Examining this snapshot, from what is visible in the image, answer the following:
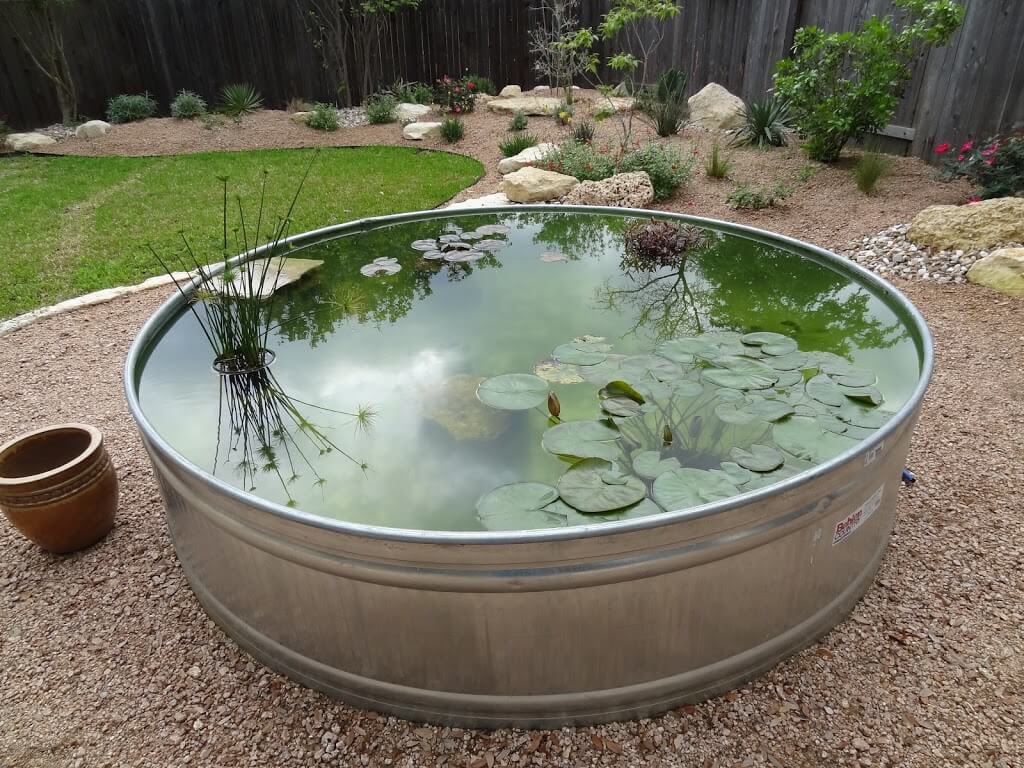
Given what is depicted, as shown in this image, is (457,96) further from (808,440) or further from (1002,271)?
(808,440)

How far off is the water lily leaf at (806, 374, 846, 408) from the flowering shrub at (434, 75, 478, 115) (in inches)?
305

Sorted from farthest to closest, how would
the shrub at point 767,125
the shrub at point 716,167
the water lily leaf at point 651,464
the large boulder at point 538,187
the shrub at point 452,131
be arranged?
the shrub at point 452,131, the shrub at point 767,125, the shrub at point 716,167, the large boulder at point 538,187, the water lily leaf at point 651,464

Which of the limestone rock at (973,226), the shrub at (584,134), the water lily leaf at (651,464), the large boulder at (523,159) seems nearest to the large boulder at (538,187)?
the large boulder at (523,159)

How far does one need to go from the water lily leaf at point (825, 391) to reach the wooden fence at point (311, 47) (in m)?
4.49

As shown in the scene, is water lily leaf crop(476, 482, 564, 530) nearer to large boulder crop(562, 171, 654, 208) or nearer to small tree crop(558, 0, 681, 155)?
large boulder crop(562, 171, 654, 208)

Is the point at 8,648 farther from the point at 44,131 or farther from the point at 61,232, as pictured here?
the point at 44,131

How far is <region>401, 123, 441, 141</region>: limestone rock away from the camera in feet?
26.3

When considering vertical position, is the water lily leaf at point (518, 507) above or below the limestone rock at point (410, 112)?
below

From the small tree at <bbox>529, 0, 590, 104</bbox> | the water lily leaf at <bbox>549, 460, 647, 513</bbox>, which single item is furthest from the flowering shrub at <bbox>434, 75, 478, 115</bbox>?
the water lily leaf at <bbox>549, 460, 647, 513</bbox>

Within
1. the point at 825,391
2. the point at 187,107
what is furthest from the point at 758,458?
the point at 187,107

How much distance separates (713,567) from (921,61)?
5.64 metres

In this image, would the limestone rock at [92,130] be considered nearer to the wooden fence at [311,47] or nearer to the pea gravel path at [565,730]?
the wooden fence at [311,47]

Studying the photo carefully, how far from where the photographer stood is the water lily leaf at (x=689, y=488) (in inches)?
61.7

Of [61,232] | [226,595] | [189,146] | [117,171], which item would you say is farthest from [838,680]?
[189,146]
